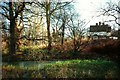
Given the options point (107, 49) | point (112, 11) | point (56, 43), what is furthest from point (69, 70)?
point (112, 11)

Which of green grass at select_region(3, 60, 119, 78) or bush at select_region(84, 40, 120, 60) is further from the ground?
bush at select_region(84, 40, 120, 60)

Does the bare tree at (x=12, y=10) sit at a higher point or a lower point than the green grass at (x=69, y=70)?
higher

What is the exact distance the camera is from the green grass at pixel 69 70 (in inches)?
102

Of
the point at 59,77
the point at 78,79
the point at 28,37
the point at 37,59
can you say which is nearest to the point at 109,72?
the point at 78,79

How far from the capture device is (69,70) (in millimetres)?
2605

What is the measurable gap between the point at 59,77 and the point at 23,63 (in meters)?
0.41

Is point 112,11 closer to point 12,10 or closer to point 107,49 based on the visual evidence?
point 107,49

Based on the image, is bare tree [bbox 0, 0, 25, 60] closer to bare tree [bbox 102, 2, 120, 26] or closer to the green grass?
the green grass

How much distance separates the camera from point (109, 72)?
2.57m

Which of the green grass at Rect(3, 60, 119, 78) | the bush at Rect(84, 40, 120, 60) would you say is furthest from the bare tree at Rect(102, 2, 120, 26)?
the green grass at Rect(3, 60, 119, 78)

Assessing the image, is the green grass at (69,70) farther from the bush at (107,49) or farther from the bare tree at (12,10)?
the bare tree at (12,10)

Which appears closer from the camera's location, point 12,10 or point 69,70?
point 69,70

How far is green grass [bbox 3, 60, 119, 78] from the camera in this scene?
258 centimetres

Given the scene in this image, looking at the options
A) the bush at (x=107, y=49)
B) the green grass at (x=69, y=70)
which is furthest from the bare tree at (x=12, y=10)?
the bush at (x=107, y=49)
